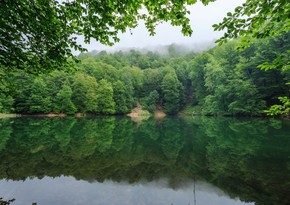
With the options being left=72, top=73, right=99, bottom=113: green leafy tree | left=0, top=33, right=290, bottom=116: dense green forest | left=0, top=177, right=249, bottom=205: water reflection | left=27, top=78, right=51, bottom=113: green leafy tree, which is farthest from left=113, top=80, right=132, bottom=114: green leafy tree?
left=0, top=177, right=249, bottom=205: water reflection

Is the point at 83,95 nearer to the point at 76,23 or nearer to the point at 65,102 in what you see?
the point at 65,102

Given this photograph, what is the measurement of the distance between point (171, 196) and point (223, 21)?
19.0 feet

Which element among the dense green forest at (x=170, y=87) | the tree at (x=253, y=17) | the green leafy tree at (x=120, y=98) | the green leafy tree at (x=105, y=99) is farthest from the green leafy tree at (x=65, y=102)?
the tree at (x=253, y=17)

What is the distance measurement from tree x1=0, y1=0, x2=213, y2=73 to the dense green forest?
23395mm

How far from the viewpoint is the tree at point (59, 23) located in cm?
521

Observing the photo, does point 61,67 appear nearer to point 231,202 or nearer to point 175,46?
point 231,202

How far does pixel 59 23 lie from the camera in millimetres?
6387

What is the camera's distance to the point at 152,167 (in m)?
10.5

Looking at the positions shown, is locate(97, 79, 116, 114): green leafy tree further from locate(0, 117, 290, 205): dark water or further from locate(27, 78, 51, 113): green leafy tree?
locate(0, 117, 290, 205): dark water

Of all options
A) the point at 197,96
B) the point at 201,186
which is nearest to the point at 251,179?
the point at 201,186

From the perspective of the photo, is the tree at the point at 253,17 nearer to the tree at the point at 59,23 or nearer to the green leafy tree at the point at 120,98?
the tree at the point at 59,23

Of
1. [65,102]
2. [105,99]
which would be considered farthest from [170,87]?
[65,102]

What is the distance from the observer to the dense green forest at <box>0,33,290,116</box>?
44.6m

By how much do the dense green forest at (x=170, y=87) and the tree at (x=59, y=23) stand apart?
23395mm
